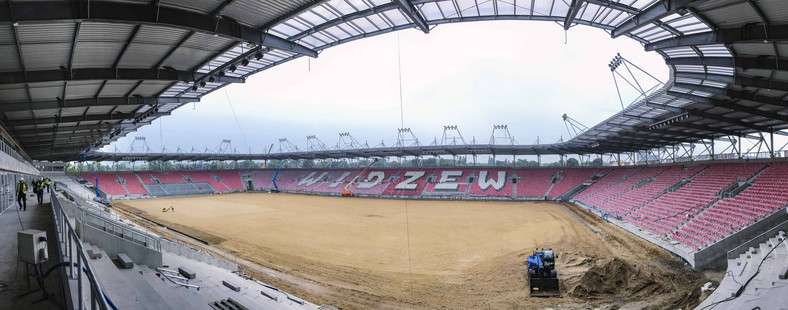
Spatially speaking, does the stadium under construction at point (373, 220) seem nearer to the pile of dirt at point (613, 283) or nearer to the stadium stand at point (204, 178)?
the pile of dirt at point (613, 283)

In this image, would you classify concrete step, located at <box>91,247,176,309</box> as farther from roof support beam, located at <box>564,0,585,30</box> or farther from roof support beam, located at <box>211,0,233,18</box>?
roof support beam, located at <box>564,0,585,30</box>

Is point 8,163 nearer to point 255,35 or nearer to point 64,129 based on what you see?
point 255,35

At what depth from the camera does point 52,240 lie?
28.8 ft

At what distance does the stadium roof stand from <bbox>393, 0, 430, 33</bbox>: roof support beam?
0.14 ft

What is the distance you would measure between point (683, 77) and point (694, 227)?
9.09 m

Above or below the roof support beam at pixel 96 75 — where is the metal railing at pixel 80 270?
below

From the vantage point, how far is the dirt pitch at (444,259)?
13.3m

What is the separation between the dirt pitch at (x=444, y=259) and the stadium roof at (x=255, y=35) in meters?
8.86

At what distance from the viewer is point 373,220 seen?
111 ft

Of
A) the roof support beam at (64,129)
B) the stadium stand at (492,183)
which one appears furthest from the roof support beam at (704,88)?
the roof support beam at (64,129)

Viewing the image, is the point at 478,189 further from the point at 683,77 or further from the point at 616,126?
the point at 683,77

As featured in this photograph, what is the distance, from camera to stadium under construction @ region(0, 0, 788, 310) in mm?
8758

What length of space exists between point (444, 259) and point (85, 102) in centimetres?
1900

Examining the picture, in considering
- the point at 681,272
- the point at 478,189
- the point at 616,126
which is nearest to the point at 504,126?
the point at 478,189
